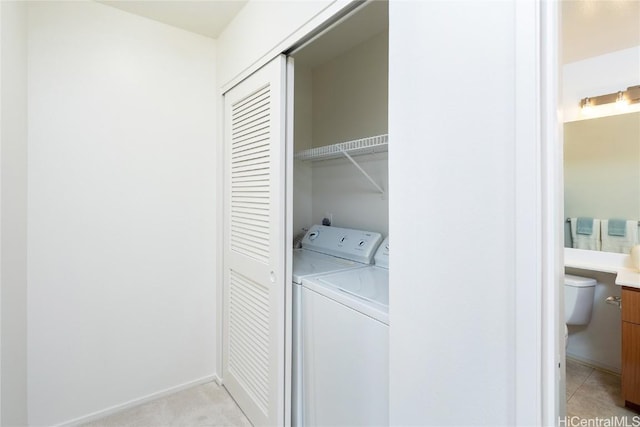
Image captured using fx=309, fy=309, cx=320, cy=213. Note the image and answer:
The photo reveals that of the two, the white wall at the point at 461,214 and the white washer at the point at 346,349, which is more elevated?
the white wall at the point at 461,214

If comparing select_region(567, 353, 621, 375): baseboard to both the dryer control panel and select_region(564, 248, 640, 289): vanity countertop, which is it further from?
the dryer control panel

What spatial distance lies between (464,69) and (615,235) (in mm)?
1890

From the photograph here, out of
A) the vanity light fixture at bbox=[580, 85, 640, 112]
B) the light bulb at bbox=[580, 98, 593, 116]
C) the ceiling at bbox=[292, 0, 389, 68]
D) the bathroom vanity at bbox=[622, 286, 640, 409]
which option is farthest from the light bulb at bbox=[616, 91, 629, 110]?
the ceiling at bbox=[292, 0, 389, 68]

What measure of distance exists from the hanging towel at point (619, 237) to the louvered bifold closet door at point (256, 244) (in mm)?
1995

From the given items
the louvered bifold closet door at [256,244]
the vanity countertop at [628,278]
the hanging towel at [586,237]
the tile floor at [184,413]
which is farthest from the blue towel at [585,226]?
the tile floor at [184,413]

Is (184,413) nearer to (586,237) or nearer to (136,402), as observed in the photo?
(136,402)

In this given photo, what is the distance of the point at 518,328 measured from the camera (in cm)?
69

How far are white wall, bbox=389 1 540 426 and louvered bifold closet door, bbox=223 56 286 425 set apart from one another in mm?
729

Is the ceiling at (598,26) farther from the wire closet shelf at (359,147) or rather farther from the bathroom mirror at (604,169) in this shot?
the wire closet shelf at (359,147)

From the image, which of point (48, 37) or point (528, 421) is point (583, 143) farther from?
point (48, 37)

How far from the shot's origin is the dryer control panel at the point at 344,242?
6.45 feet

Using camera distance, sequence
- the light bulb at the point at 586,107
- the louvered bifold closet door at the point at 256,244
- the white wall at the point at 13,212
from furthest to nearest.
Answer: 1. the light bulb at the point at 586,107
2. the louvered bifold closet door at the point at 256,244
3. the white wall at the point at 13,212

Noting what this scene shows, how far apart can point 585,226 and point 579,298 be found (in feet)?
1.64

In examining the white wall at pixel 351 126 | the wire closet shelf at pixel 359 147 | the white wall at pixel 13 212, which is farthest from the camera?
the white wall at pixel 351 126
